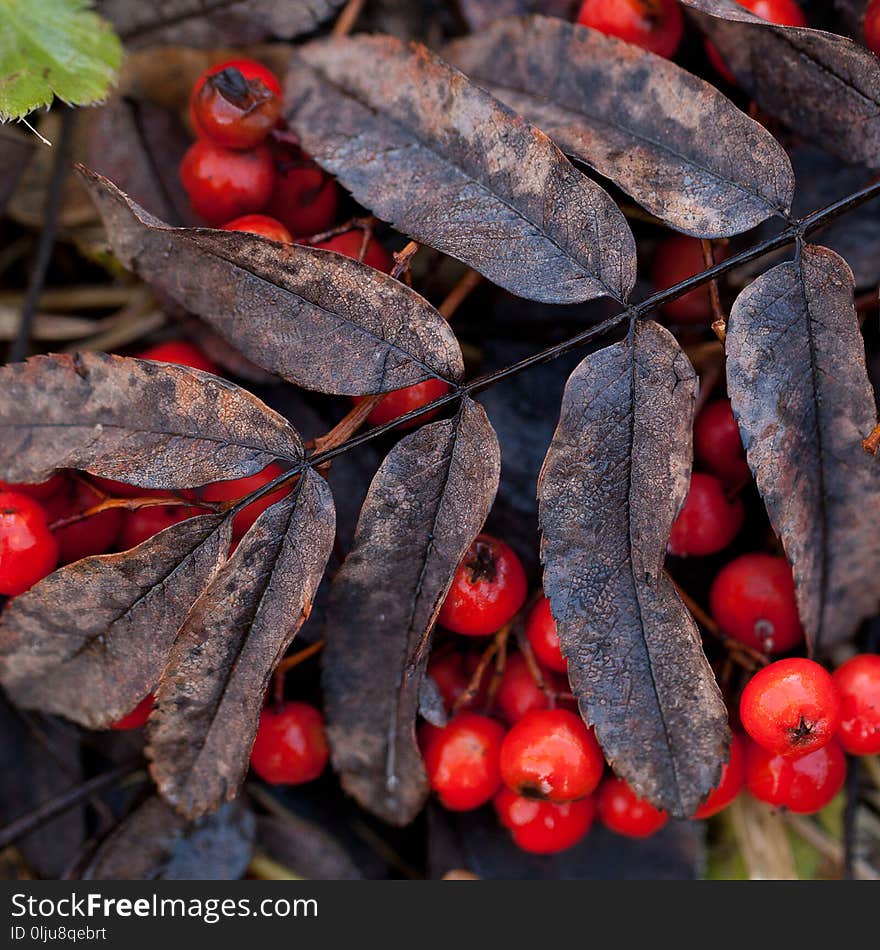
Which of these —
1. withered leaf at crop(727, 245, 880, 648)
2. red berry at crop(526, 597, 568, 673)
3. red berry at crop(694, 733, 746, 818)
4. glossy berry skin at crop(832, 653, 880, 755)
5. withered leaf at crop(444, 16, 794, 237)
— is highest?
withered leaf at crop(444, 16, 794, 237)

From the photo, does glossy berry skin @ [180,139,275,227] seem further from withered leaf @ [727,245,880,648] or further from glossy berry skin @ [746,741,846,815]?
glossy berry skin @ [746,741,846,815]

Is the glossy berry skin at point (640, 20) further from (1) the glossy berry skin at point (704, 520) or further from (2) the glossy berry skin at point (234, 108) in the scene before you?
(1) the glossy berry skin at point (704, 520)

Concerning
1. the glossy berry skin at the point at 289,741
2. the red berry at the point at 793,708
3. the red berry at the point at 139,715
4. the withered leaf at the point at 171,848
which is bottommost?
the withered leaf at the point at 171,848

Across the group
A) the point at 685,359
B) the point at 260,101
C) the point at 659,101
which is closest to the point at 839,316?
the point at 685,359

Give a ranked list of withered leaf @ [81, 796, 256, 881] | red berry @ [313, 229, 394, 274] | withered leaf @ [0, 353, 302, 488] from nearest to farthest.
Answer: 1. withered leaf @ [0, 353, 302, 488]
2. red berry @ [313, 229, 394, 274]
3. withered leaf @ [81, 796, 256, 881]

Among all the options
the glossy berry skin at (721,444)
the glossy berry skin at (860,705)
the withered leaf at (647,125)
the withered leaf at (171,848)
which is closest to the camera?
the withered leaf at (647,125)

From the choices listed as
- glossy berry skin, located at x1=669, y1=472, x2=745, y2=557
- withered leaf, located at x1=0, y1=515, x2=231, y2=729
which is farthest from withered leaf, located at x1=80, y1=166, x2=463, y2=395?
glossy berry skin, located at x1=669, y1=472, x2=745, y2=557

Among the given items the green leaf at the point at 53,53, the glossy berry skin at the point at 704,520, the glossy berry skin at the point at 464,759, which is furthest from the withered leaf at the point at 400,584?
the green leaf at the point at 53,53
